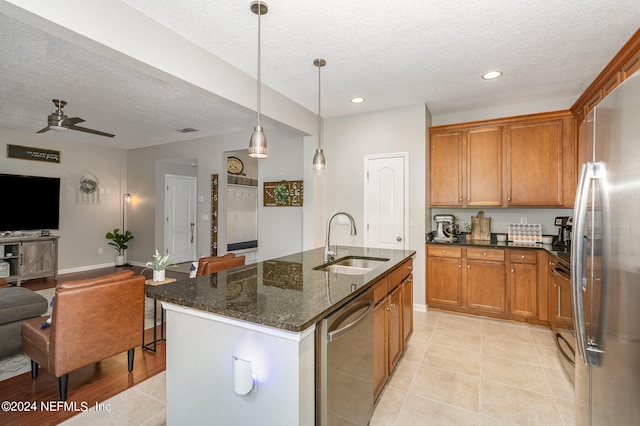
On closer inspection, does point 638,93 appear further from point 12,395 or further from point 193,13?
point 12,395

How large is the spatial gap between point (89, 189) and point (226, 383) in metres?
7.14

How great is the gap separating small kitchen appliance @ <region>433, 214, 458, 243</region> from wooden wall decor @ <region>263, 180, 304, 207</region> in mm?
2037

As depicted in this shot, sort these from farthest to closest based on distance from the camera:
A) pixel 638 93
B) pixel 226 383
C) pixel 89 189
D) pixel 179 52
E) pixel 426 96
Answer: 1. pixel 89 189
2. pixel 426 96
3. pixel 179 52
4. pixel 226 383
5. pixel 638 93

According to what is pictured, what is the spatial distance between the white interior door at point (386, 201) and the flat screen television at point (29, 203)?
6241 mm

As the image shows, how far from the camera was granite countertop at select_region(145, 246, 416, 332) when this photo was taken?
4.24 ft

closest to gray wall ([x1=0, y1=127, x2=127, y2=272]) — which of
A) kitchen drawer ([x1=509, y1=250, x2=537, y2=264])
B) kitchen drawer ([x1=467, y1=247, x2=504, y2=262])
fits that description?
kitchen drawer ([x1=467, y1=247, x2=504, y2=262])

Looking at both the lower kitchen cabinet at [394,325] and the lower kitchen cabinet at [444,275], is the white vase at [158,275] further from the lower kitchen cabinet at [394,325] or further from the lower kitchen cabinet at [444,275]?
the lower kitchen cabinet at [444,275]

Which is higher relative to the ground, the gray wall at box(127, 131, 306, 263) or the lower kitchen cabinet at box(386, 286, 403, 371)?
the gray wall at box(127, 131, 306, 263)

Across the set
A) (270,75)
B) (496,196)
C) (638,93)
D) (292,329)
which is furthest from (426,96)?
(292,329)

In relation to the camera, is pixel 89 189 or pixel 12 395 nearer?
pixel 12 395

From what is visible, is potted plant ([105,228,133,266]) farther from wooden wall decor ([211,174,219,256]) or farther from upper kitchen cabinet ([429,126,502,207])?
upper kitchen cabinet ([429,126,502,207])

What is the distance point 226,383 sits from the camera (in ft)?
4.66

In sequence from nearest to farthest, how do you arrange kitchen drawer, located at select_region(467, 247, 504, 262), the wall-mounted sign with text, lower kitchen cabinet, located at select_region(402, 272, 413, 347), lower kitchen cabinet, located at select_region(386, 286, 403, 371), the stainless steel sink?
lower kitchen cabinet, located at select_region(386, 286, 403, 371)
the stainless steel sink
lower kitchen cabinet, located at select_region(402, 272, 413, 347)
kitchen drawer, located at select_region(467, 247, 504, 262)
the wall-mounted sign with text

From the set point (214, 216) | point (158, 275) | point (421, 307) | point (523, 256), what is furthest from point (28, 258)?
point (523, 256)
